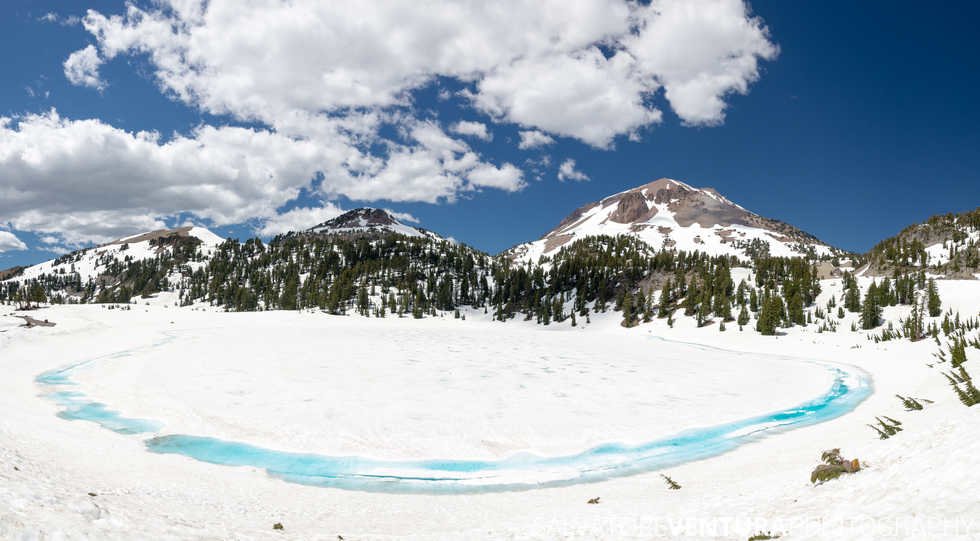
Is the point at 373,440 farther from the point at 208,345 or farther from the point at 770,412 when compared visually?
the point at 208,345

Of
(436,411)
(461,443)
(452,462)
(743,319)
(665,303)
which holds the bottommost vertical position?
(452,462)

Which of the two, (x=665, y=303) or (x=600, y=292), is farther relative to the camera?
(x=600, y=292)

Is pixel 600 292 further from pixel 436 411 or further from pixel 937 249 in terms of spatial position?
pixel 436 411

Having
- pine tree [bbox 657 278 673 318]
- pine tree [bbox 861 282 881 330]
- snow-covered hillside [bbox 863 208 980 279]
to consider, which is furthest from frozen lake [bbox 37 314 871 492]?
snow-covered hillside [bbox 863 208 980 279]

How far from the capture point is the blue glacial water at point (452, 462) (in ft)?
42.6

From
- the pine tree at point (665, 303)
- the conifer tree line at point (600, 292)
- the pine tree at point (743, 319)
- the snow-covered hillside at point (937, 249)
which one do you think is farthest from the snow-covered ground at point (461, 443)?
the snow-covered hillside at point (937, 249)

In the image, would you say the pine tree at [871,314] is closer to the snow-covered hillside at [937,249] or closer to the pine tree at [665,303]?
the snow-covered hillside at [937,249]

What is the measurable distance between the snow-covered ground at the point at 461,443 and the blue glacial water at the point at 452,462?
20.5 inches

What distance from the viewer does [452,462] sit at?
14.4m

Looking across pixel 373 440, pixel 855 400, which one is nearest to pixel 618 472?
pixel 373 440

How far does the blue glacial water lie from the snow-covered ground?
520 mm

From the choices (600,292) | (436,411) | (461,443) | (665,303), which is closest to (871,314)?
(665,303)

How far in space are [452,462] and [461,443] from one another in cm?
148

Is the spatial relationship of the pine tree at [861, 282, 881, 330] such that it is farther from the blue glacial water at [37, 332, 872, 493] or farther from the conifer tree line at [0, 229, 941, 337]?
the blue glacial water at [37, 332, 872, 493]
